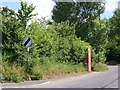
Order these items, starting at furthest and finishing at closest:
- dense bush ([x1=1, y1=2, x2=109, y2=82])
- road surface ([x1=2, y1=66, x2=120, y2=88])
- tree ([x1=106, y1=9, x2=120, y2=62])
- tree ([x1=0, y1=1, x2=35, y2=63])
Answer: tree ([x1=106, y1=9, x2=120, y2=62]) < tree ([x1=0, y1=1, x2=35, y2=63]) < dense bush ([x1=1, y1=2, x2=109, y2=82]) < road surface ([x1=2, y1=66, x2=120, y2=88])

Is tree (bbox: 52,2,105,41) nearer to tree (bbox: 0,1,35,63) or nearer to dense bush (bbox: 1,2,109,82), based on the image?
dense bush (bbox: 1,2,109,82)

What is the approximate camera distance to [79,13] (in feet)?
168

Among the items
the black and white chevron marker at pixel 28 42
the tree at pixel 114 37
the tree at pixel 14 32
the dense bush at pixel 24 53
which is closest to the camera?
the dense bush at pixel 24 53

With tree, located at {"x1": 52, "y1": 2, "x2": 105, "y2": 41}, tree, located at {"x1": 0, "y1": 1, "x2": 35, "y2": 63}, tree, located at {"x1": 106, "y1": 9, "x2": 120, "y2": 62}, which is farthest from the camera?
tree, located at {"x1": 106, "y1": 9, "x2": 120, "y2": 62}

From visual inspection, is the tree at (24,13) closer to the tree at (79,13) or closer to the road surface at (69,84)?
the road surface at (69,84)

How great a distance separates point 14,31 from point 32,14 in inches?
69.8

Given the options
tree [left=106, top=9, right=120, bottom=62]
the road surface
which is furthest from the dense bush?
tree [left=106, top=9, right=120, bottom=62]

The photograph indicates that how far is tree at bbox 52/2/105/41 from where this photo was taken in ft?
163

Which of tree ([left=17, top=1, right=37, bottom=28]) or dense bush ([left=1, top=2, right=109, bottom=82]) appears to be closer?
dense bush ([left=1, top=2, right=109, bottom=82])

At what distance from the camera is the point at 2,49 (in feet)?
76.8

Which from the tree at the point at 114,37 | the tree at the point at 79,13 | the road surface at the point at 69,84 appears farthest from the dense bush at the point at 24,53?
the tree at the point at 114,37

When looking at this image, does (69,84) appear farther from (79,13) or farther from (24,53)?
(79,13)

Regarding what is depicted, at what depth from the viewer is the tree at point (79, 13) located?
163 ft

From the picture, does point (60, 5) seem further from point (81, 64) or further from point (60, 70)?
point (60, 70)
